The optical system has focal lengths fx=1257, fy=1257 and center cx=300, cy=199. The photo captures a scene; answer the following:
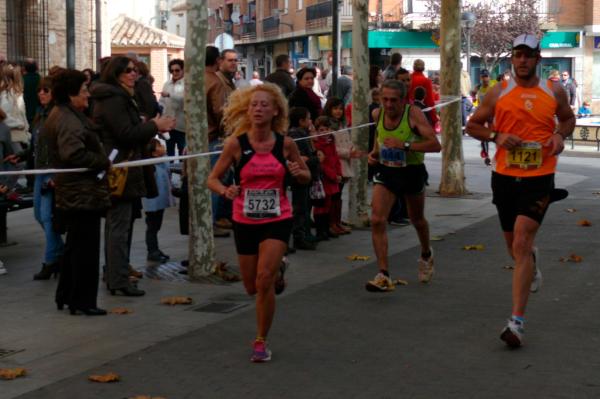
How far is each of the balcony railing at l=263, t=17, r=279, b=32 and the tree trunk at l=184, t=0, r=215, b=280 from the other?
198 ft

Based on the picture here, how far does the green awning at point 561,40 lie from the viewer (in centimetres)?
5712

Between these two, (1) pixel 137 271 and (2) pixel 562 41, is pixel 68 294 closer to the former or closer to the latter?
(1) pixel 137 271

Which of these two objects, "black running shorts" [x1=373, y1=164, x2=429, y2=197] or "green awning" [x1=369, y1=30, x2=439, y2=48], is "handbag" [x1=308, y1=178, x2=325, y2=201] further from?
"green awning" [x1=369, y1=30, x2=439, y2=48]

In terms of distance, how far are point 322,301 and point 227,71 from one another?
16.4ft

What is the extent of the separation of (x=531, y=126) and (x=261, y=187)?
1961 mm

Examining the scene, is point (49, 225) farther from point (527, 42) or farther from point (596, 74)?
point (596, 74)

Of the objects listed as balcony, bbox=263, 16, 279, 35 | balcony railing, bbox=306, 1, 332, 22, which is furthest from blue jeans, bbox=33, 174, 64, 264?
balcony, bbox=263, 16, 279, 35

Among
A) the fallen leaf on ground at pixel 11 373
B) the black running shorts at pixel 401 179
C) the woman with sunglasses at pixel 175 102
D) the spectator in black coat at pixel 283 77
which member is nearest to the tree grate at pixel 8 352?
the fallen leaf on ground at pixel 11 373

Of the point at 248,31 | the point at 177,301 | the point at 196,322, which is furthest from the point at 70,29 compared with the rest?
the point at 248,31

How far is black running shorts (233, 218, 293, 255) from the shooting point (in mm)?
7953

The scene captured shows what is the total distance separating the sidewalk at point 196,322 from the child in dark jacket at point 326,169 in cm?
28

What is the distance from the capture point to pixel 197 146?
11164 millimetres

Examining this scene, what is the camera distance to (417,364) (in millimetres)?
7688

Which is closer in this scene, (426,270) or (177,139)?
(426,270)
